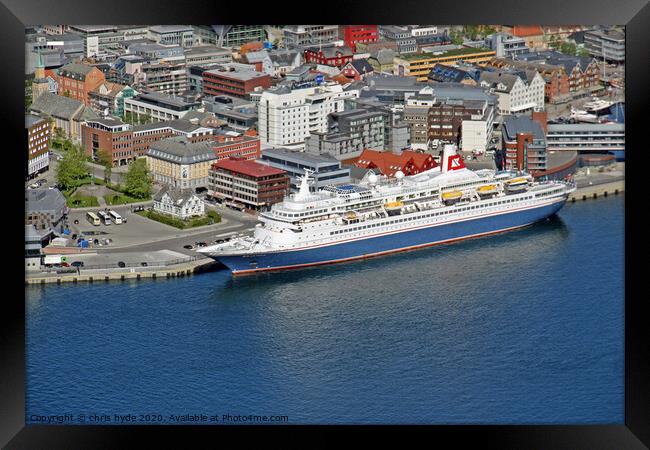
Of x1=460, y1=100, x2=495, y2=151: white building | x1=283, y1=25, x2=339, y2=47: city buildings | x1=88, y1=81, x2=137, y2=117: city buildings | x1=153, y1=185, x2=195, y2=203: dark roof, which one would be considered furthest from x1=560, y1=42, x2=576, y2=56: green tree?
x1=153, y1=185, x2=195, y2=203: dark roof

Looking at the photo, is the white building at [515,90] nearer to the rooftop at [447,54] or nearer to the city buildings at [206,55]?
the rooftop at [447,54]

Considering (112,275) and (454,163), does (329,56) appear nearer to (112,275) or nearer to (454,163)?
(454,163)

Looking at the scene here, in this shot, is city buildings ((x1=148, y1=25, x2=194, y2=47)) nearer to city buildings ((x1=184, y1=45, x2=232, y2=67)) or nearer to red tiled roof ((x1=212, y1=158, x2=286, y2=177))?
city buildings ((x1=184, y1=45, x2=232, y2=67))

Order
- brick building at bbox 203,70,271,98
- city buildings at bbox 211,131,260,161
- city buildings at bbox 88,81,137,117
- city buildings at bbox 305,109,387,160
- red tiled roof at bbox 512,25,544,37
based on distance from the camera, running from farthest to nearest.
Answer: red tiled roof at bbox 512,25,544,37, brick building at bbox 203,70,271,98, city buildings at bbox 88,81,137,117, city buildings at bbox 305,109,387,160, city buildings at bbox 211,131,260,161

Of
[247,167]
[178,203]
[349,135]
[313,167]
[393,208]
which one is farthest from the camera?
[349,135]

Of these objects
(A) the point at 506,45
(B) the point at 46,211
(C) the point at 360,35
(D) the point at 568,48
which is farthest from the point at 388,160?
(C) the point at 360,35
